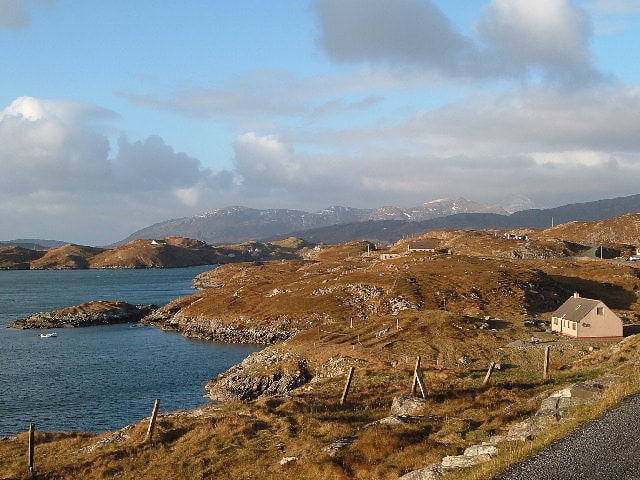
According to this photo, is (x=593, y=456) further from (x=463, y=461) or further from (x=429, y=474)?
(x=429, y=474)

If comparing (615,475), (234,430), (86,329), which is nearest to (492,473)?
(615,475)

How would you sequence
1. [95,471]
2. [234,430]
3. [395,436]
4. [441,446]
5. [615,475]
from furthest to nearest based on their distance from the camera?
[234,430]
[95,471]
[395,436]
[441,446]
[615,475]

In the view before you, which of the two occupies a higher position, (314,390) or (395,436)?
(395,436)

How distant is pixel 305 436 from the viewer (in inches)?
1362

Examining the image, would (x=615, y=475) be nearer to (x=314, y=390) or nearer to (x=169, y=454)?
(x=169, y=454)

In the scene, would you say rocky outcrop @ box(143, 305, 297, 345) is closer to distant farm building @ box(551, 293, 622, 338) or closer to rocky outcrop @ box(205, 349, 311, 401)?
rocky outcrop @ box(205, 349, 311, 401)

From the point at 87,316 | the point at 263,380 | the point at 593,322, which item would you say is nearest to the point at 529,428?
the point at 263,380

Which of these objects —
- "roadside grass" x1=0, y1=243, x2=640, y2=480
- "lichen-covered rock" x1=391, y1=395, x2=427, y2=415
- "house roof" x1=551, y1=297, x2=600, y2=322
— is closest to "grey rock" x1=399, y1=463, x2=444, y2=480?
"roadside grass" x1=0, y1=243, x2=640, y2=480

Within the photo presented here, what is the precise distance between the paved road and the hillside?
33.4 inches

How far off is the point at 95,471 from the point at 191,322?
106379 mm

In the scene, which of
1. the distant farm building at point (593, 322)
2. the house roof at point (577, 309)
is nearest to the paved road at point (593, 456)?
the distant farm building at point (593, 322)

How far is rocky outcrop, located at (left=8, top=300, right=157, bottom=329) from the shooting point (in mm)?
A: 147125

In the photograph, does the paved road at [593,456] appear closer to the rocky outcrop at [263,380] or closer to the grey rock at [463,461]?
the grey rock at [463,461]

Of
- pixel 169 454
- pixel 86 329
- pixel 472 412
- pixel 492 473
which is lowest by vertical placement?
pixel 86 329
